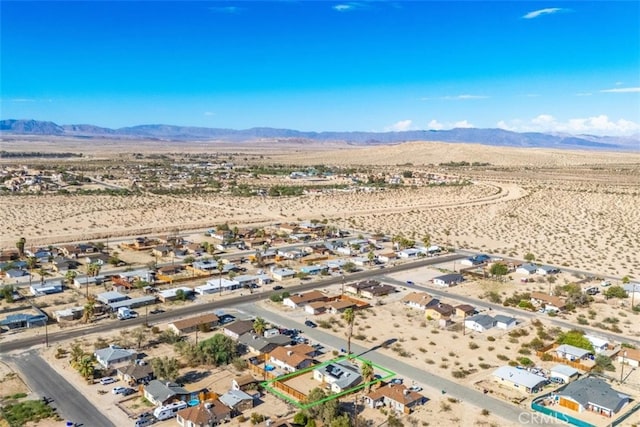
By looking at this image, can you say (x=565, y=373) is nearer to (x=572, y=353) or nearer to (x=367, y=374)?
(x=572, y=353)

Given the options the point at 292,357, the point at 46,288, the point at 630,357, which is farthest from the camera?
the point at 46,288

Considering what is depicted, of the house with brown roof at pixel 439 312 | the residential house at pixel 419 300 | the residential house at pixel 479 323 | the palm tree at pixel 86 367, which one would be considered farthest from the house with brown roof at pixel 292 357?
the residential house at pixel 419 300

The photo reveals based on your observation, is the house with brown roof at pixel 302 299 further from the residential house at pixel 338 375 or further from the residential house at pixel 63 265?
the residential house at pixel 63 265

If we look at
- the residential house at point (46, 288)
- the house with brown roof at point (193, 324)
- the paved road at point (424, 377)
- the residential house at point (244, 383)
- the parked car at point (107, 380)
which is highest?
the residential house at point (46, 288)

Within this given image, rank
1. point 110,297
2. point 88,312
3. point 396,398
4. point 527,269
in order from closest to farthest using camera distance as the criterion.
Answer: point 396,398
point 88,312
point 110,297
point 527,269

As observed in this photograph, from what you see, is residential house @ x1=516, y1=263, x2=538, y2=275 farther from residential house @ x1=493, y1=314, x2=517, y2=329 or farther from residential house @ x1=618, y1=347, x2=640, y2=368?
residential house @ x1=618, y1=347, x2=640, y2=368

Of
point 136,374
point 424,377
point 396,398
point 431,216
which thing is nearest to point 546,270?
point 424,377
